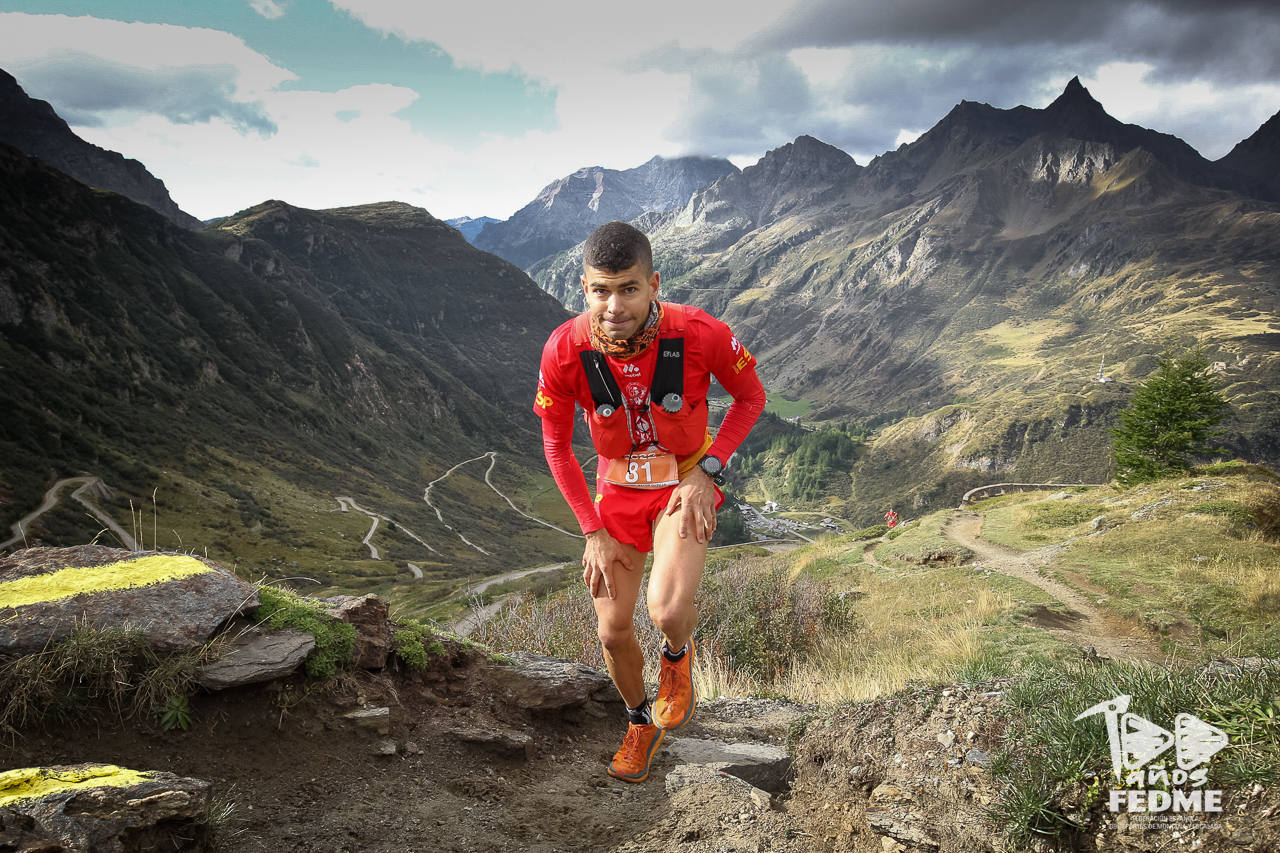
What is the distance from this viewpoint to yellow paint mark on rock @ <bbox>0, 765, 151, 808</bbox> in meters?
2.81

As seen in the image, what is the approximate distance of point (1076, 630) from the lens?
40.2 ft

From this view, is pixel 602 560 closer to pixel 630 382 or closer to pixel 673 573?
pixel 673 573

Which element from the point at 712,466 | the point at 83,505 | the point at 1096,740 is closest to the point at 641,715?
the point at 712,466

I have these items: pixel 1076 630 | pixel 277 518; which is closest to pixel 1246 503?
pixel 1076 630

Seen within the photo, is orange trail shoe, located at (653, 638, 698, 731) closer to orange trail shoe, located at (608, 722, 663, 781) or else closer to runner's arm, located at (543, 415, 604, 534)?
orange trail shoe, located at (608, 722, 663, 781)

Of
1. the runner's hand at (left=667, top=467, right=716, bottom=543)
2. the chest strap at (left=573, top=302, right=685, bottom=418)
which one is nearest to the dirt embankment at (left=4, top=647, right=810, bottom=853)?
the runner's hand at (left=667, top=467, right=716, bottom=543)

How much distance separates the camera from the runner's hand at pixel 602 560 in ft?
15.0

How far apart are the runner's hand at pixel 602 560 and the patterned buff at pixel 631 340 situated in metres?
1.26

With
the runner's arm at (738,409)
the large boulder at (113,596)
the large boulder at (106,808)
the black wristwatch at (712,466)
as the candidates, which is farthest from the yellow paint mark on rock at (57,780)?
the runner's arm at (738,409)

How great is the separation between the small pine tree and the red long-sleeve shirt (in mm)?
37944

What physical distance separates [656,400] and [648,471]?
1.71 feet

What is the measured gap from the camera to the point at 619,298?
416cm

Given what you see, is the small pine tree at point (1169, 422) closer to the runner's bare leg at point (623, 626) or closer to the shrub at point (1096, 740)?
the shrub at point (1096, 740)

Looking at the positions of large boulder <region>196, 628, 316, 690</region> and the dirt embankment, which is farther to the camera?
large boulder <region>196, 628, 316, 690</region>
